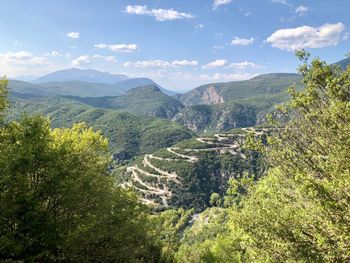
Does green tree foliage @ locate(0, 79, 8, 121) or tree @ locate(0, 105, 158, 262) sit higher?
green tree foliage @ locate(0, 79, 8, 121)

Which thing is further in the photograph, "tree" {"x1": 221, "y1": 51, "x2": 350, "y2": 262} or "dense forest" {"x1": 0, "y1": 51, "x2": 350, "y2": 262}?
"dense forest" {"x1": 0, "y1": 51, "x2": 350, "y2": 262}

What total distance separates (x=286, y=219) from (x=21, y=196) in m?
15.1

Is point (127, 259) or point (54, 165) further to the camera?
point (127, 259)

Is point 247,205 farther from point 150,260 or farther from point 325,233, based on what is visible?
point 150,260

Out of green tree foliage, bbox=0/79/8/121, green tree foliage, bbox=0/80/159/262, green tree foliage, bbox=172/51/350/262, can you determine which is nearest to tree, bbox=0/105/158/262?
green tree foliage, bbox=0/80/159/262

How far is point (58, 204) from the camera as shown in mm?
24344

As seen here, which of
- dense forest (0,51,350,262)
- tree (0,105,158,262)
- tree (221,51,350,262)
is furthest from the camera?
tree (0,105,158,262)

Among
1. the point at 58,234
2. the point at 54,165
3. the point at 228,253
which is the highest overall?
the point at 54,165

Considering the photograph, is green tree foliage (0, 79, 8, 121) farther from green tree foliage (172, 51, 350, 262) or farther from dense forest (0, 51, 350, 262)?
green tree foliage (172, 51, 350, 262)

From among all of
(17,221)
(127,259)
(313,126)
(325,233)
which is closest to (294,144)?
(313,126)

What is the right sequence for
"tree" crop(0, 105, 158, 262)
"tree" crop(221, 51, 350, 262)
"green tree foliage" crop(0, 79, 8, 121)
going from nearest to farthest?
"tree" crop(221, 51, 350, 262) → "tree" crop(0, 105, 158, 262) → "green tree foliage" crop(0, 79, 8, 121)

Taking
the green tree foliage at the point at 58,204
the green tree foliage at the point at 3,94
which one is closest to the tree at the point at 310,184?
the green tree foliage at the point at 58,204

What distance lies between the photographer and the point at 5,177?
19.5 meters

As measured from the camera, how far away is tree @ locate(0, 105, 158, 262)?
20344 millimetres
